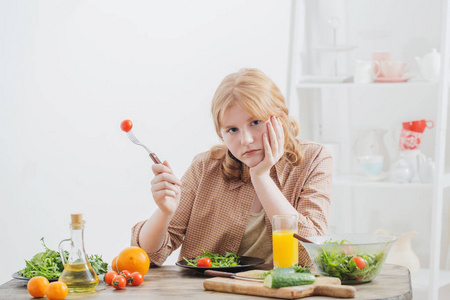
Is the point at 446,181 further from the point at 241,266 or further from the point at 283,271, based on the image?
the point at 283,271

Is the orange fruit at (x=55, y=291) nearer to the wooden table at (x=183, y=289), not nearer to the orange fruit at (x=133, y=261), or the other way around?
the wooden table at (x=183, y=289)

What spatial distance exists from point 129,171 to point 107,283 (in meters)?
1.70

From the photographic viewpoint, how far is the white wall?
3.00 meters

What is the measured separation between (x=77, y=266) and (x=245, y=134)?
0.71 meters

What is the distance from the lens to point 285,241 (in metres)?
1.76

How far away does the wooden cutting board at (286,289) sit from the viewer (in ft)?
4.85

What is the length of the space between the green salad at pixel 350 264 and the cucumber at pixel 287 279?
0.31 ft

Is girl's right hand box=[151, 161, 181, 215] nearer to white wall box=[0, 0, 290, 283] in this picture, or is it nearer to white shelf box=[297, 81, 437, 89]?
white wall box=[0, 0, 290, 283]

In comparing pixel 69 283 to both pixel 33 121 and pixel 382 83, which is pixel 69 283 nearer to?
pixel 33 121

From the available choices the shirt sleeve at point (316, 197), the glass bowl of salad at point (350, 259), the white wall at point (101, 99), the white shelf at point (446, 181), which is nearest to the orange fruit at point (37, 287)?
the glass bowl of salad at point (350, 259)

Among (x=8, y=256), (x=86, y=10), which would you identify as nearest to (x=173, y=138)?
(x=86, y=10)

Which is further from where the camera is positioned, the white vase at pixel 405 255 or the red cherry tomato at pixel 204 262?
the white vase at pixel 405 255

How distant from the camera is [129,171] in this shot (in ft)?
11.2

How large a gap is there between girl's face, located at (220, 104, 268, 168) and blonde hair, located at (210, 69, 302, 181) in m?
0.02
